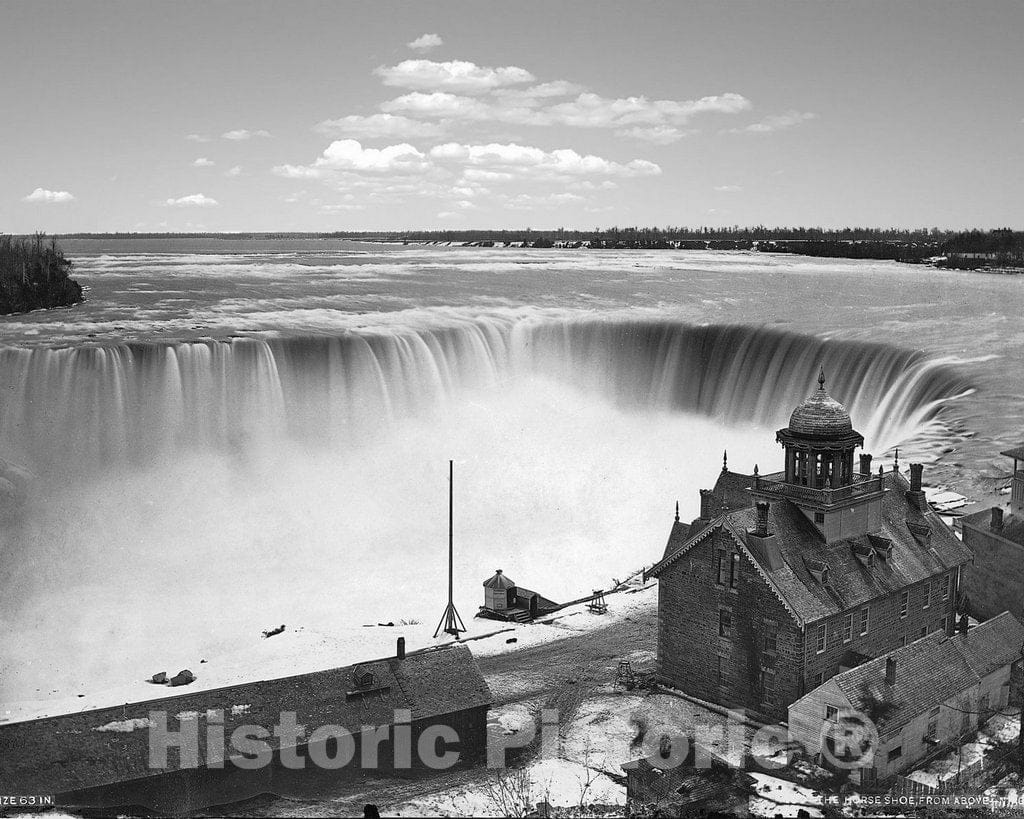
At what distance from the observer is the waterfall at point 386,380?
2830 inches

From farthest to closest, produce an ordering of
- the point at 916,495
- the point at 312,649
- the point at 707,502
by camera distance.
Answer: the point at 707,502, the point at 312,649, the point at 916,495

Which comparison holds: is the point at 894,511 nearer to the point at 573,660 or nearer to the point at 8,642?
the point at 573,660

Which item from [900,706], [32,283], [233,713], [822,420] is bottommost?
[233,713]

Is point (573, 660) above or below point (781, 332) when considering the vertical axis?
below

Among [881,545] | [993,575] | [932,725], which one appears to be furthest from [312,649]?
[993,575]

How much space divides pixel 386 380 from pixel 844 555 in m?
52.3

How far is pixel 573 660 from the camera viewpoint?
41750 mm

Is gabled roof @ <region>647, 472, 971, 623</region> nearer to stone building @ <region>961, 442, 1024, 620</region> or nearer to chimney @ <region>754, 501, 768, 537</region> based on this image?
chimney @ <region>754, 501, 768, 537</region>

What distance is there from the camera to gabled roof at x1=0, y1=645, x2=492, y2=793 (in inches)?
1125

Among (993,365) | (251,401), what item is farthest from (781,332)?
(251,401)

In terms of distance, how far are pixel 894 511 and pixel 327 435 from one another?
45.9m

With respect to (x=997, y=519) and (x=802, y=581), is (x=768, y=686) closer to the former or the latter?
(x=802, y=581)

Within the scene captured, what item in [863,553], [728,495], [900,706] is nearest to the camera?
[900,706]

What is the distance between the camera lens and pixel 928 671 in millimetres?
33500
